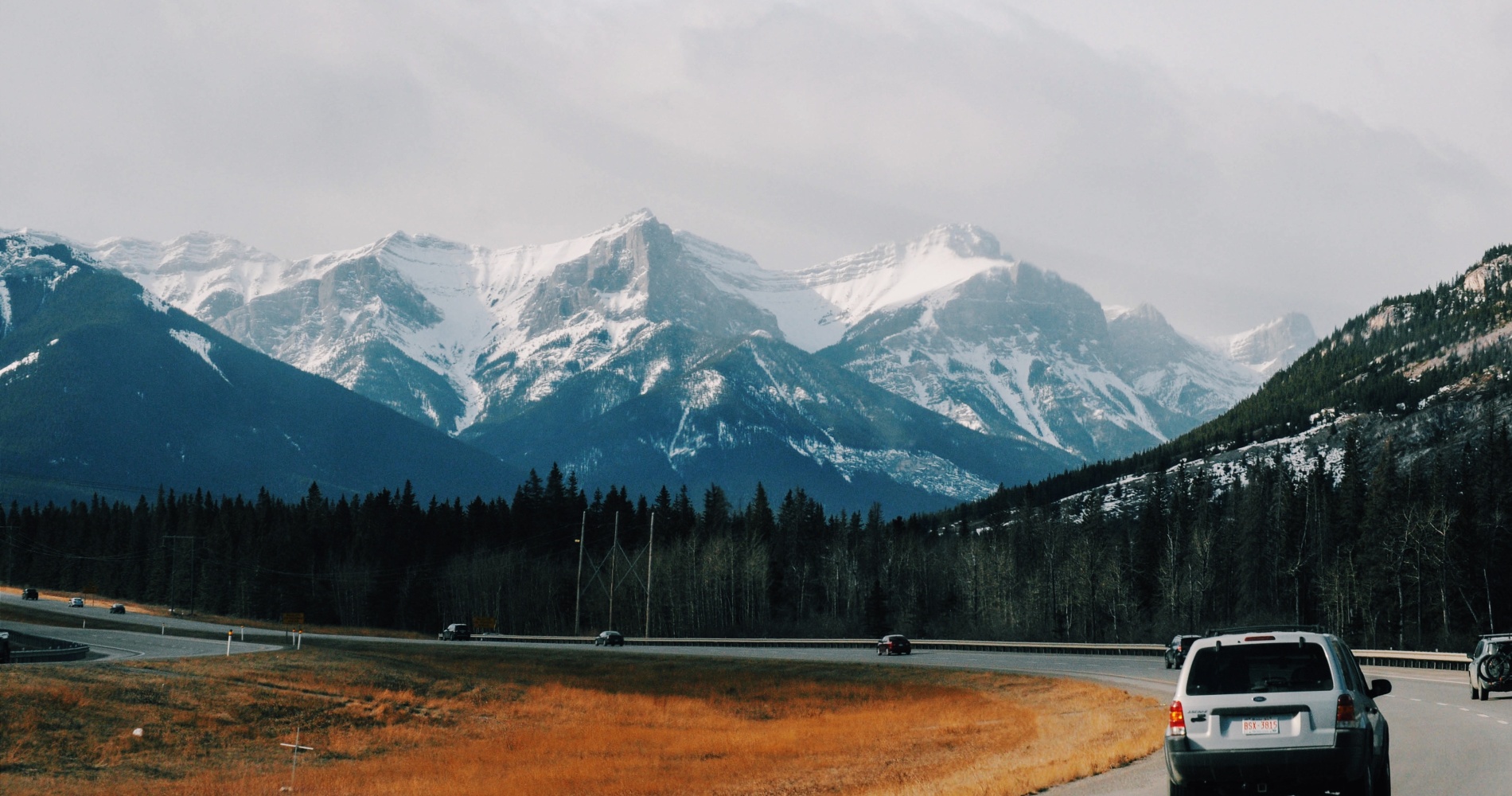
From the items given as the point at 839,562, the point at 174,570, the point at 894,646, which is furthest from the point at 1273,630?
the point at 174,570

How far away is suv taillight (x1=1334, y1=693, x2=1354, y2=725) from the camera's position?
1658 centimetres

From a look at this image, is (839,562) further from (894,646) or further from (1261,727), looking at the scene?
(1261,727)

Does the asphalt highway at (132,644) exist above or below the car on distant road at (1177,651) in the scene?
below

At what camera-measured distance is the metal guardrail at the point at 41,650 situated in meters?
59.1

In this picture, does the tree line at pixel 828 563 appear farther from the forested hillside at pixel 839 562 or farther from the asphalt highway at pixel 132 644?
the asphalt highway at pixel 132 644

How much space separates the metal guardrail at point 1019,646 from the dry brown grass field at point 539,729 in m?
21.2

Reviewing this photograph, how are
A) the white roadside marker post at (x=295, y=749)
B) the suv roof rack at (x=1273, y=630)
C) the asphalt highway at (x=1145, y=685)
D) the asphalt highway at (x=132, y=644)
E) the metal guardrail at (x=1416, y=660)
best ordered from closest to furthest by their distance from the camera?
the suv roof rack at (x=1273, y=630)
the asphalt highway at (x=1145, y=685)
the white roadside marker post at (x=295, y=749)
the metal guardrail at (x=1416, y=660)
the asphalt highway at (x=132, y=644)

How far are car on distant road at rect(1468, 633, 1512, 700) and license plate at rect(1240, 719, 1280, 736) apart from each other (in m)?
27.8

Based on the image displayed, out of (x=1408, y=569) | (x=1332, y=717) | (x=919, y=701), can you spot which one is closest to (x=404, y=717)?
(x=919, y=701)

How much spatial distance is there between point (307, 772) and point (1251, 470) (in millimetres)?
151587

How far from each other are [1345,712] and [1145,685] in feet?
127

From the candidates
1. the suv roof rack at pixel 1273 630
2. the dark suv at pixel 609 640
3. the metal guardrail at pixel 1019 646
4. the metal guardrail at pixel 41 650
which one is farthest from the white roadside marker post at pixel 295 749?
→ the dark suv at pixel 609 640

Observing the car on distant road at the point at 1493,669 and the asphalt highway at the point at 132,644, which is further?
the asphalt highway at the point at 132,644

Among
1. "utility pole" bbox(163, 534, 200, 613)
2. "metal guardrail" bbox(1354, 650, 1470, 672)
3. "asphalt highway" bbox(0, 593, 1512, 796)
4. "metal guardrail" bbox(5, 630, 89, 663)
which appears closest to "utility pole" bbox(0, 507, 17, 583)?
"utility pole" bbox(163, 534, 200, 613)
